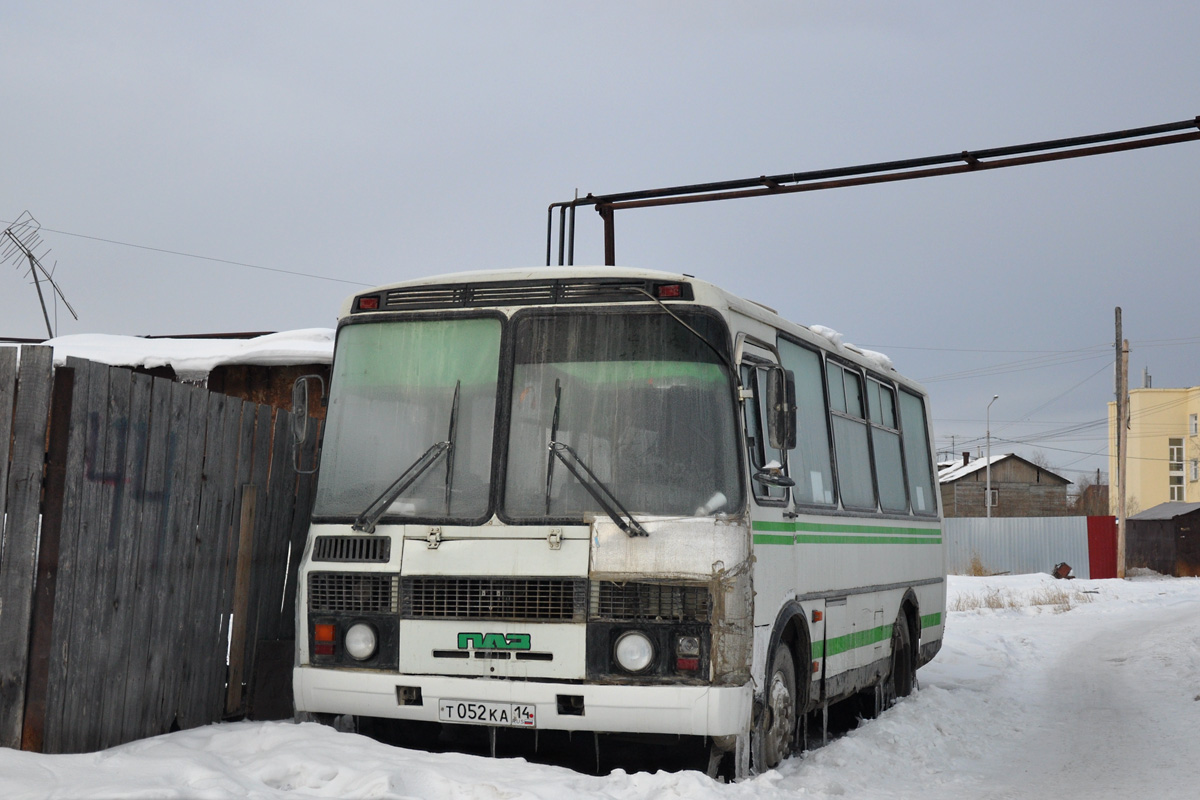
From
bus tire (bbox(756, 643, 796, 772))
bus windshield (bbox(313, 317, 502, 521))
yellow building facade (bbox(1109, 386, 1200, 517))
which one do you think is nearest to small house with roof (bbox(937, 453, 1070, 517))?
yellow building facade (bbox(1109, 386, 1200, 517))

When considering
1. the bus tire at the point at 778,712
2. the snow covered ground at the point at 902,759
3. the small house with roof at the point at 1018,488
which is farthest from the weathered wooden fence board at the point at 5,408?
the small house with roof at the point at 1018,488

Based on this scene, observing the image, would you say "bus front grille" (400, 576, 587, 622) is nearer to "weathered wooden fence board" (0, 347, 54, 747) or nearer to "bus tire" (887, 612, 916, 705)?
"weathered wooden fence board" (0, 347, 54, 747)

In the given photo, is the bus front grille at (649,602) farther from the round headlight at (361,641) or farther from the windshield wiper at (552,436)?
the round headlight at (361,641)

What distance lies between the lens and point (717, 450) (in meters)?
7.04

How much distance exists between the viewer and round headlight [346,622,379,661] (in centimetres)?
712

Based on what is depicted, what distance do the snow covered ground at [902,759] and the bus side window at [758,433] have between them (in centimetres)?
162

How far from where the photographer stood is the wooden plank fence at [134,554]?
6289 millimetres

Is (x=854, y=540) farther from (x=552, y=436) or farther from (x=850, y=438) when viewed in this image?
(x=552, y=436)

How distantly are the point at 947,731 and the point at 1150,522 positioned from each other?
42.6 meters

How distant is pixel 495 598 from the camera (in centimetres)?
692

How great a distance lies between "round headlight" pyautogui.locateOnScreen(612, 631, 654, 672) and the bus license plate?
0.55 m

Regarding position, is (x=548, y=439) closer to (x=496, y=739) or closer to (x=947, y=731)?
(x=496, y=739)

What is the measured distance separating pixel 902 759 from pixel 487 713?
353cm

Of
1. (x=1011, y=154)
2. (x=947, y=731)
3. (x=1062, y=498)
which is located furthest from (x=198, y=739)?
(x=1062, y=498)
